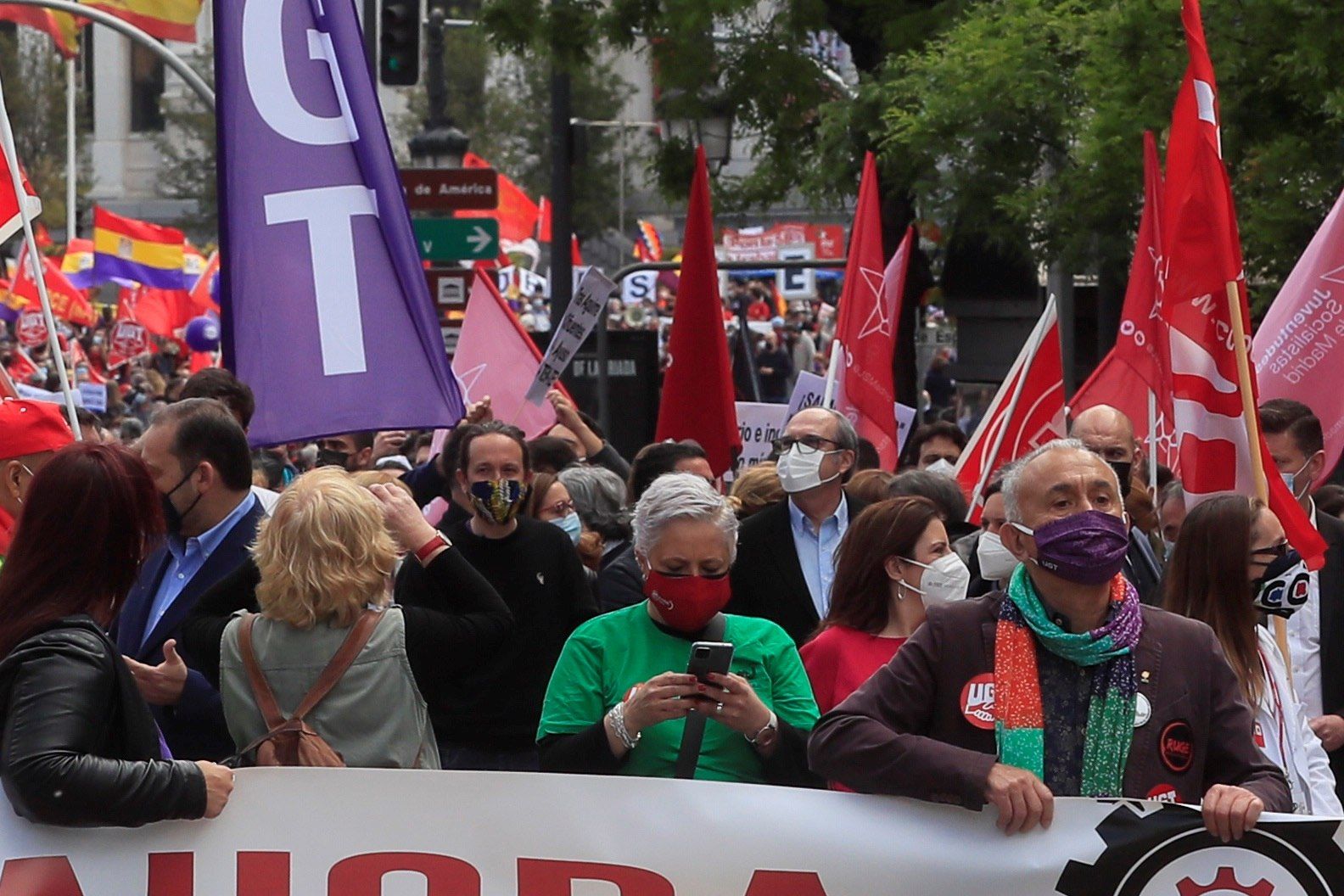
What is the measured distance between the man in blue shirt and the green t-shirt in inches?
42.5

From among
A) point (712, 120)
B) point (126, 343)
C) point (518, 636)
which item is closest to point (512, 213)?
point (126, 343)

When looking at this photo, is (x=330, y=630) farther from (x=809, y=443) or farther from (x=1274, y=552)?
(x=809, y=443)

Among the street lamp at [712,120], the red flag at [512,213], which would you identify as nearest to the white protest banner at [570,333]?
the street lamp at [712,120]

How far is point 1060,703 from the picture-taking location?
3729mm

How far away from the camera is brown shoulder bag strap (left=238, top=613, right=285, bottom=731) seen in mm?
4445

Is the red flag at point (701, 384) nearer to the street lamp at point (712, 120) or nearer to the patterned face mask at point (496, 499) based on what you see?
the patterned face mask at point (496, 499)

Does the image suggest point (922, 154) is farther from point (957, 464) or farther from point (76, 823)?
point (76, 823)

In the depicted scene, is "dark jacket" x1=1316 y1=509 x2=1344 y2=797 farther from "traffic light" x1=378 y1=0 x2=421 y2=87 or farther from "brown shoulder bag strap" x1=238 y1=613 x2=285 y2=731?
"traffic light" x1=378 y1=0 x2=421 y2=87

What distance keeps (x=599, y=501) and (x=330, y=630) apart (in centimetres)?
336

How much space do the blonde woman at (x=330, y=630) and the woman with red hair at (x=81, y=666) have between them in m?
0.66

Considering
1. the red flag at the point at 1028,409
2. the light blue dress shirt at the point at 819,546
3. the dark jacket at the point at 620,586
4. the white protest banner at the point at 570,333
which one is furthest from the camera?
the white protest banner at the point at 570,333

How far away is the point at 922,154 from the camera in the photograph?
561 inches

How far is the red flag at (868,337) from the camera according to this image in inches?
402

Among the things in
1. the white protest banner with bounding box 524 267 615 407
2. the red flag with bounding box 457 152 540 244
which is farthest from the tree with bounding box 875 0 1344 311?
the red flag with bounding box 457 152 540 244
